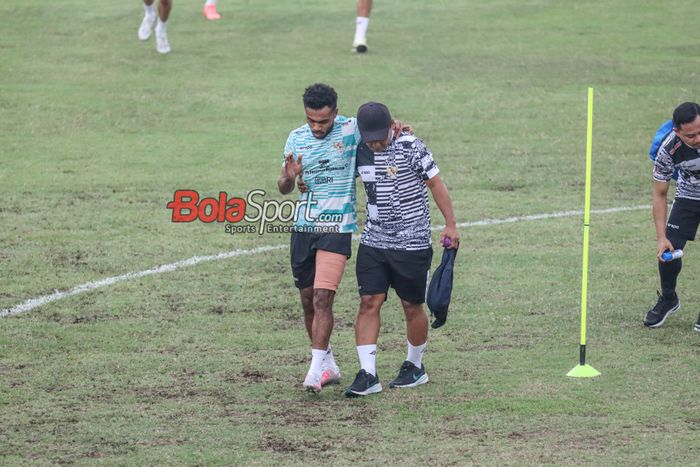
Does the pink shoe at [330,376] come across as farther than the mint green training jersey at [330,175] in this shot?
Answer: Yes

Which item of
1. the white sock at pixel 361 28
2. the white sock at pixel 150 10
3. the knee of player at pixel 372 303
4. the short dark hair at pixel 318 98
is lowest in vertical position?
the knee of player at pixel 372 303

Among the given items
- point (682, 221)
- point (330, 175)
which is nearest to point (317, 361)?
point (330, 175)

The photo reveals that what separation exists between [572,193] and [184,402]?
8829mm

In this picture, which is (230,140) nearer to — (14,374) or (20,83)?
(20,83)

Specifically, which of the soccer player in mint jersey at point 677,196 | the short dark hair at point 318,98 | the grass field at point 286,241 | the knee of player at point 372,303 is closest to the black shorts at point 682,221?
the soccer player in mint jersey at point 677,196

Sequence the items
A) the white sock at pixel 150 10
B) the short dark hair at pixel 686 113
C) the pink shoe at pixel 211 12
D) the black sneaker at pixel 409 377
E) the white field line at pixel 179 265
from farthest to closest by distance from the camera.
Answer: the pink shoe at pixel 211 12
the white sock at pixel 150 10
the white field line at pixel 179 265
the short dark hair at pixel 686 113
the black sneaker at pixel 409 377

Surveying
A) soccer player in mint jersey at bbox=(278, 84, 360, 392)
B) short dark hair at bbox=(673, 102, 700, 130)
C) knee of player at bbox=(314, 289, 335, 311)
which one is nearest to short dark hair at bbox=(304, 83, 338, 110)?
soccer player in mint jersey at bbox=(278, 84, 360, 392)

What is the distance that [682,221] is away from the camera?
458 inches

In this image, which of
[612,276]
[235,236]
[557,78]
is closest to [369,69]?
[557,78]

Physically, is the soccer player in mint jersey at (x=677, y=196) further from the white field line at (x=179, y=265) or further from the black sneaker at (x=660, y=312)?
the white field line at (x=179, y=265)

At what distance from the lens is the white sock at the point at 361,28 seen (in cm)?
2381

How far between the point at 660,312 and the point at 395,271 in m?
3.08

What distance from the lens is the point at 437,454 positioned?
827 centimetres

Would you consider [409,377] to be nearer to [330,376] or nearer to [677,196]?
[330,376]
